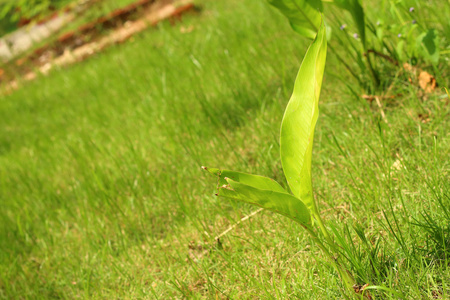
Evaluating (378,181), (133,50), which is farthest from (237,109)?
(133,50)

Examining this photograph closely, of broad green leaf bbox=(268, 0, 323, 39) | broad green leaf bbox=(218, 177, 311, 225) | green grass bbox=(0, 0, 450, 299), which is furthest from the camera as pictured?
broad green leaf bbox=(268, 0, 323, 39)

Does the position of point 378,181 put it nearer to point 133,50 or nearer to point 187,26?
point 187,26

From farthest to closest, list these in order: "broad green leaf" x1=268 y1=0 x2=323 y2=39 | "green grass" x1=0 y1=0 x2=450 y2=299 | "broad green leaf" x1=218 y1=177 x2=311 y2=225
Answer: "broad green leaf" x1=268 y1=0 x2=323 y2=39, "green grass" x1=0 y1=0 x2=450 y2=299, "broad green leaf" x1=218 y1=177 x2=311 y2=225

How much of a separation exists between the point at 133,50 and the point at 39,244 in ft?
7.96

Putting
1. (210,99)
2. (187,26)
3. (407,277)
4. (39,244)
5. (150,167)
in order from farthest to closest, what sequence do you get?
(187,26) < (210,99) < (150,167) < (39,244) < (407,277)

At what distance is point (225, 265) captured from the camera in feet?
4.28

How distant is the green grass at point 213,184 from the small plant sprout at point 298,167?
15cm

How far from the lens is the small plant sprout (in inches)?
34.4

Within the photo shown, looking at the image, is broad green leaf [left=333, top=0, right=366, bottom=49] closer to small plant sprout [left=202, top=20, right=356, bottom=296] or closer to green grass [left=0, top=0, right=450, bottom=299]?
green grass [left=0, top=0, right=450, bottom=299]

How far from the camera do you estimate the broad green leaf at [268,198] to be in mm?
850

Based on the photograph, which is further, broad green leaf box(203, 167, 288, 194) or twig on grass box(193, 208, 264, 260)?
twig on grass box(193, 208, 264, 260)

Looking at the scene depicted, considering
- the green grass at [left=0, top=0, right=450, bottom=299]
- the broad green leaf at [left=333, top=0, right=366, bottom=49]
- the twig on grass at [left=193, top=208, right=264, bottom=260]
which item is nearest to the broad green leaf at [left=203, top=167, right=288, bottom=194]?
the green grass at [left=0, top=0, right=450, bottom=299]

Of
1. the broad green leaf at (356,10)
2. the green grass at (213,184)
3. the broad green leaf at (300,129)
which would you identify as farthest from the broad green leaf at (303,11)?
the broad green leaf at (300,129)

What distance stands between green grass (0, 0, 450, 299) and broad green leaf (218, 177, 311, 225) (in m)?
0.16
